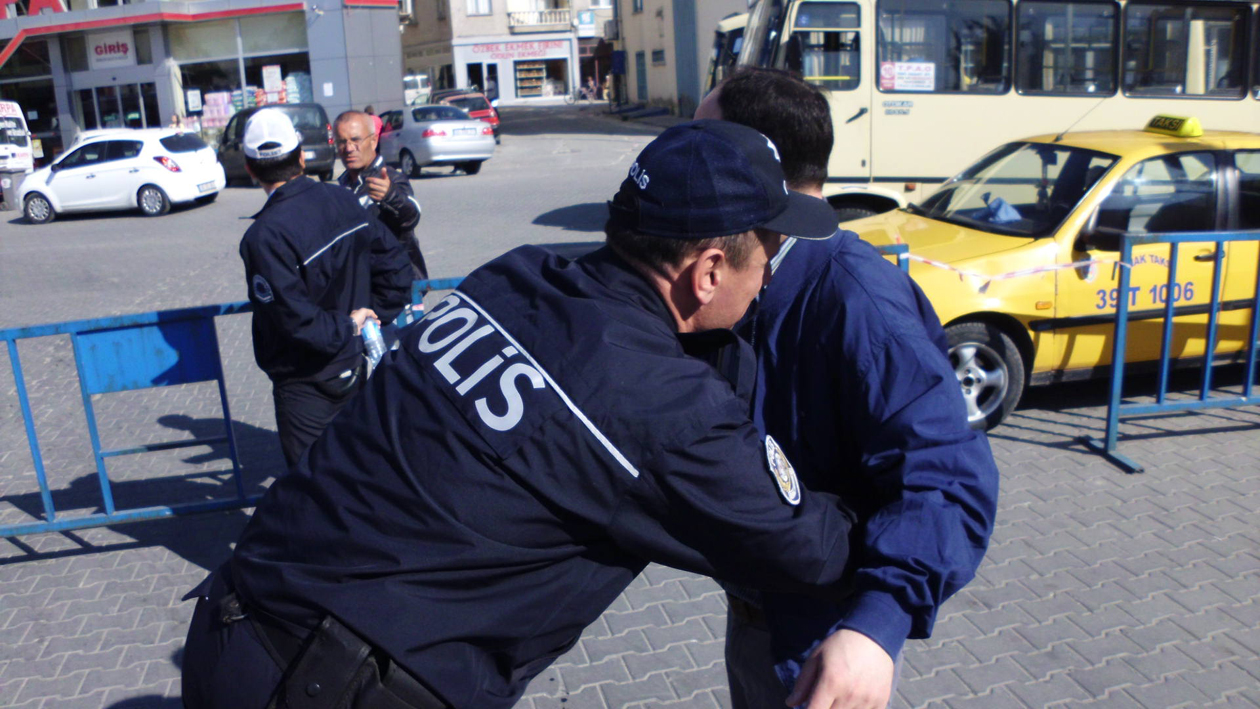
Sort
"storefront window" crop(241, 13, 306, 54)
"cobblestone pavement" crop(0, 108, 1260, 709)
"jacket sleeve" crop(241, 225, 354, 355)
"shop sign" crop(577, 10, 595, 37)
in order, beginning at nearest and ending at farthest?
1. "cobblestone pavement" crop(0, 108, 1260, 709)
2. "jacket sleeve" crop(241, 225, 354, 355)
3. "storefront window" crop(241, 13, 306, 54)
4. "shop sign" crop(577, 10, 595, 37)

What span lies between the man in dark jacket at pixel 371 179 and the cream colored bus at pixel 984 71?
205 inches

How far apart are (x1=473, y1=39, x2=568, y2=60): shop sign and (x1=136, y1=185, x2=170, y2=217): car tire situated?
1563 inches

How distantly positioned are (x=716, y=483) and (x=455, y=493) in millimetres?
376

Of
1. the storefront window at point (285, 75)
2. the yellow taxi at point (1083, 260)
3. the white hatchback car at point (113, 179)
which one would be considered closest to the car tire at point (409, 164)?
the white hatchback car at point (113, 179)

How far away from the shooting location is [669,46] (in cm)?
3938

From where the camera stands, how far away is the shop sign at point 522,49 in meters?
56.0

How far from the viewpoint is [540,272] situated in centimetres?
165

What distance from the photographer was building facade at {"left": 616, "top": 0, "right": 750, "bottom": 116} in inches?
1328

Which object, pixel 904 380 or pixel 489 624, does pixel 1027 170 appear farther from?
pixel 489 624

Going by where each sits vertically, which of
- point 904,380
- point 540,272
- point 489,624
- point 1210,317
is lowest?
point 1210,317

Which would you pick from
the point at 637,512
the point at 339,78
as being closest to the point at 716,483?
the point at 637,512

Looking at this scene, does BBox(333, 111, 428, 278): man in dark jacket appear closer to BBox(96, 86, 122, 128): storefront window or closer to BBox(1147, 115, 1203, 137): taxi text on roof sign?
BBox(1147, 115, 1203, 137): taxi text on roof sign

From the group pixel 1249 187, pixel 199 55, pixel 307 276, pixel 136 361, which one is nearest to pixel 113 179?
pixel 199 55

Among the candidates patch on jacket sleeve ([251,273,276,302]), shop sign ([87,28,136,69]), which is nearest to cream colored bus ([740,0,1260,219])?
patch on jacket sleeve ([251,273,276,302])
